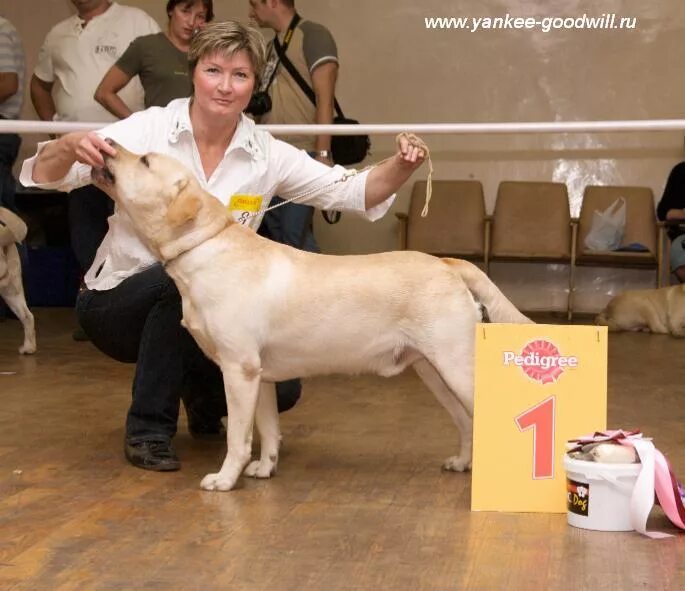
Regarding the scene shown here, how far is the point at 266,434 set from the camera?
11.5 feet

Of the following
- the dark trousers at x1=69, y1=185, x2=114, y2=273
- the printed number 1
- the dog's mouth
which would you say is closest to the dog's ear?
the dog's mouth

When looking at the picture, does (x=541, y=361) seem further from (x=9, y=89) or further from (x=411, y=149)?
(x=9, y=89)

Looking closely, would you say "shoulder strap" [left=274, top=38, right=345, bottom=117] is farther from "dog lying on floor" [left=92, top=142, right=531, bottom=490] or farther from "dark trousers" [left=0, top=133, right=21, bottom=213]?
"dog lying on floor" [left=92, top=142, right=531, bottom=490]

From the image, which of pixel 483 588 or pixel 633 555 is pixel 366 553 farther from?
pixel 633 555

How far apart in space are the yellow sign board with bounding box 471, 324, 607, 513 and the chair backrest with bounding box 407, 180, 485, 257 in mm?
5942

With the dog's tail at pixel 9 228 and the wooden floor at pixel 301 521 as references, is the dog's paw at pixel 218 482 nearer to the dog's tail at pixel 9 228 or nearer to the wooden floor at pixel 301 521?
the wooden floor at pixel 301 521

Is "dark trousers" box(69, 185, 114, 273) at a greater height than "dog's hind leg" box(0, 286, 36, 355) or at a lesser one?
greater

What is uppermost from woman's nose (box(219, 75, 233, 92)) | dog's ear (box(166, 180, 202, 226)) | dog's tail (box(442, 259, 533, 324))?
woman's nose (box(219, 75, 233, 92))

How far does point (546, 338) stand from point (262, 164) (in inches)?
42.7

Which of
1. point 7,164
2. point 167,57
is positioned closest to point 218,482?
point 167,57

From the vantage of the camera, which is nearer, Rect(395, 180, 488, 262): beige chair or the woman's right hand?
the woman's right hand

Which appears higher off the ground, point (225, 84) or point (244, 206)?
point (225, 84)

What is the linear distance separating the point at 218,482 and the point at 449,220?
620 centimetres

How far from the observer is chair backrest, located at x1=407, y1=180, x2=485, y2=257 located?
Answer: 915 centimetres
